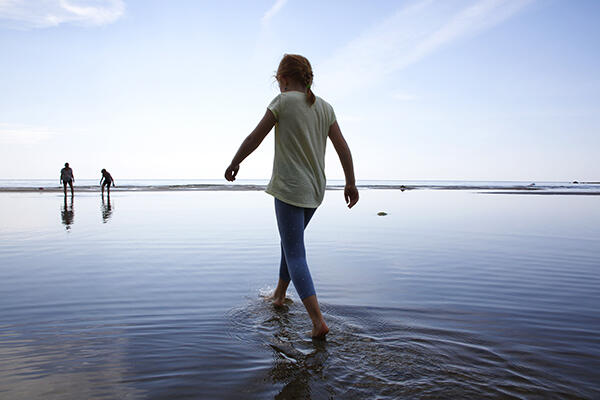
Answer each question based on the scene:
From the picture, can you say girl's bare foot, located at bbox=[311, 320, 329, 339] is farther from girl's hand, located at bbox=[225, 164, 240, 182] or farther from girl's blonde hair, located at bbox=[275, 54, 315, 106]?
girl's blonde hair, located at bbox=[275, 54, 315, 106]

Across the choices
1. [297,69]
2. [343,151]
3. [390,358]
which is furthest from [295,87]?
[390,358]

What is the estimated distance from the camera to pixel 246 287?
4.21m

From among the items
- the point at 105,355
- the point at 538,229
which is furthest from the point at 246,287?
the point at 538,229

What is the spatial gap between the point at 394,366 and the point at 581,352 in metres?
1.30

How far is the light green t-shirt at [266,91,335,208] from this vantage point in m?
2.97

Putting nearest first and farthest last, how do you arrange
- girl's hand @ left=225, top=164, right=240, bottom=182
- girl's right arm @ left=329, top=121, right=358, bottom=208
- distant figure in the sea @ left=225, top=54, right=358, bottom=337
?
distant figure in the sea @ left=225, top=54, right=358, bottom=337 < girl's hand @ left=225, top=164, right=240, bottom=182 < girl's right arm @ left=329, top=121, right=358, bottom=208

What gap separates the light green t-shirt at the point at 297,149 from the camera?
2.97m

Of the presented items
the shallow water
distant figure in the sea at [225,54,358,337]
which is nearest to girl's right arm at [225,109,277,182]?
distant figure in the sea at [225,54,358,337]

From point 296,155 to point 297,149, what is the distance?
0.15 feet

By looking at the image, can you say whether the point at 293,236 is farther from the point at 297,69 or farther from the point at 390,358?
the point at 297,69

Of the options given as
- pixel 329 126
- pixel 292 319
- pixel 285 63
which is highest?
pixel 285 63

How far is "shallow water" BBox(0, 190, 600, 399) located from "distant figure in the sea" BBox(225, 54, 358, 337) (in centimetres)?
63

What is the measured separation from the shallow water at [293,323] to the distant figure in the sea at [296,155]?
2.07 feet

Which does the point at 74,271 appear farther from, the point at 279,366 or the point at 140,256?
the point at 279,366
